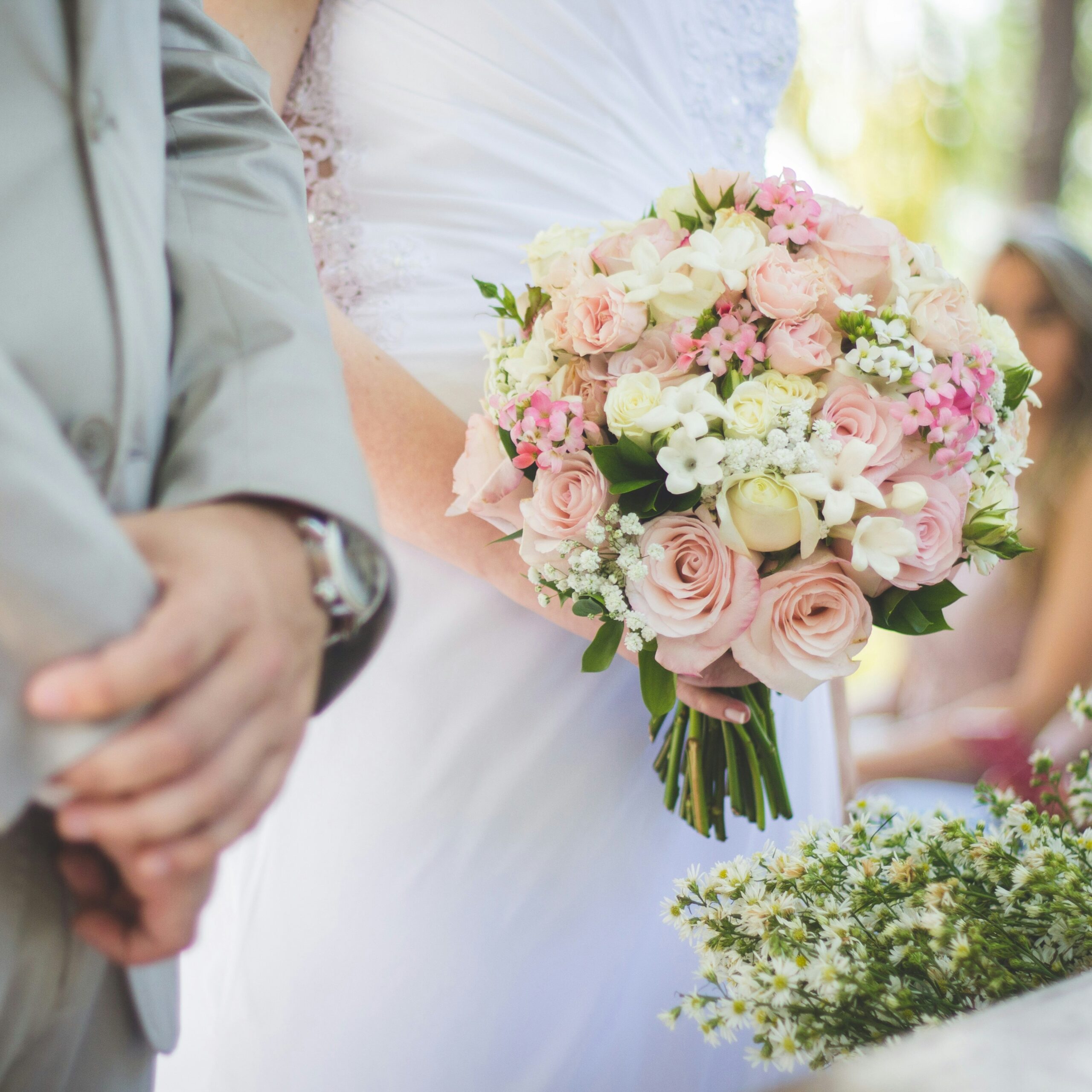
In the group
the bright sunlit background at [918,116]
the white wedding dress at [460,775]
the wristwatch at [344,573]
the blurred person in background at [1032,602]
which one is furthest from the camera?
the bright sunlit background at [918,116]

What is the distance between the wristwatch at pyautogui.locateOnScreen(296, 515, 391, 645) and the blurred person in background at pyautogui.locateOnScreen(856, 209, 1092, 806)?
253 centimetres

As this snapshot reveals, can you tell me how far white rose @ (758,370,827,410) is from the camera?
0.94 meters

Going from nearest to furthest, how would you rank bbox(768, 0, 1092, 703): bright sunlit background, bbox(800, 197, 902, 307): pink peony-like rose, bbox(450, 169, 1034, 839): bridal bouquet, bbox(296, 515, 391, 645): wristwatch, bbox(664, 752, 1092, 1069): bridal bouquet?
bbox(296, 515, 391, 645): wristwatch, bbox(664, 752, 1092, 1069): bridal bouquet, bbox(450, 169, 1034, 839): bridal bouquet, bbox(800, 197, 902, 307): pink peony-like rose, bbox(768, 0, 1092, 703): bright sunlit background

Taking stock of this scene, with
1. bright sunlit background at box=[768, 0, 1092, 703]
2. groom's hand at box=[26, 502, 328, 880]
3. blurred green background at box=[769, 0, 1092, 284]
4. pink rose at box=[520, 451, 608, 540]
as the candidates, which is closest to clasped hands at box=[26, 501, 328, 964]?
groom's hand at box=[26, 502, 328, 880]

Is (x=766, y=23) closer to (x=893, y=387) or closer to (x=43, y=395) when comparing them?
(x=893, y=387)

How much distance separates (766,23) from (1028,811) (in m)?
1.51

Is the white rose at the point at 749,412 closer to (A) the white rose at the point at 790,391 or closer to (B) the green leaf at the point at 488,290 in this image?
(A) the white rose at the point at 790,391

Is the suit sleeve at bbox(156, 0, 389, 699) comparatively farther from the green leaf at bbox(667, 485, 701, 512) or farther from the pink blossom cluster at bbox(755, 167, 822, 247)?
the pink blossom cluster at bbox(755, 167, 822, 247)

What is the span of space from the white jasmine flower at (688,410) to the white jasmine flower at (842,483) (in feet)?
0.36

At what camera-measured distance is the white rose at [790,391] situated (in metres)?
0.94

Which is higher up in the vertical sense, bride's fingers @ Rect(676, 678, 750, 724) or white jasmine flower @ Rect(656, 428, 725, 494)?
white jasmine flower @ Rect(656, 428, 725, 494)

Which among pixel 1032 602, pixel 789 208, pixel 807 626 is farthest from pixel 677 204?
pixel 1032 602

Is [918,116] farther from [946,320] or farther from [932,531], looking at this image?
[932,531]

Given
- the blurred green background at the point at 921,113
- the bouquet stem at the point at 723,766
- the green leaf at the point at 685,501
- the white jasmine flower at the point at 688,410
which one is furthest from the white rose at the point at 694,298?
the blurred green background at the point at 921,113
